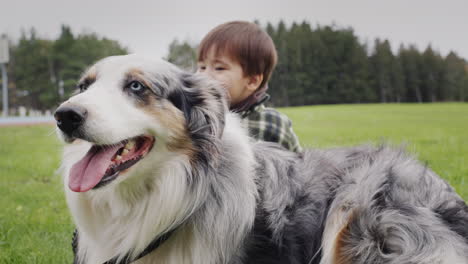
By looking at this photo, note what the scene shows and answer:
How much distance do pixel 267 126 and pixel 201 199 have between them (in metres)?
2.23

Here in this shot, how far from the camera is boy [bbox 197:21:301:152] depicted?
465 centimetres

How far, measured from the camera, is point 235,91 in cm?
473

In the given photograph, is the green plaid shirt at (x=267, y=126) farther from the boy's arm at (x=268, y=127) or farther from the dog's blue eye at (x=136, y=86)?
the dog's blue eye at (x=136, y=86)

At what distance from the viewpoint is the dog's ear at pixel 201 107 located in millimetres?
2760

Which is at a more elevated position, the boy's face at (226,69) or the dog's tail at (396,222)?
the boy's face at (226,69)

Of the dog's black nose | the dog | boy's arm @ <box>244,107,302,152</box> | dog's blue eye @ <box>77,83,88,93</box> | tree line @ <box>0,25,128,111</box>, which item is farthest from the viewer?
tree line @ <box>0,25,128,111</box>

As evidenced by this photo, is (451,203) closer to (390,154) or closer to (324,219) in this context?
(390,154)

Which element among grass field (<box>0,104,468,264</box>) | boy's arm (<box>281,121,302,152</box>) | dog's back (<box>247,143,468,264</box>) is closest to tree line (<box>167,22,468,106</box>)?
grass field (<box>0,104,468,264</box>)

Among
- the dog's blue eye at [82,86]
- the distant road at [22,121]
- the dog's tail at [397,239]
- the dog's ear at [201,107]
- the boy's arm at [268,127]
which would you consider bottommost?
the distant road at [22,121]

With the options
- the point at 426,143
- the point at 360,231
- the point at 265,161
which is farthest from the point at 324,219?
the point at 426,143

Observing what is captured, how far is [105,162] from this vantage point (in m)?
2.57

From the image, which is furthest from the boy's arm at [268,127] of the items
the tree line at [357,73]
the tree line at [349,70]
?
the tree line at [357,73]

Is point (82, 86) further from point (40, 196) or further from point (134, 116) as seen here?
point (40, 196)

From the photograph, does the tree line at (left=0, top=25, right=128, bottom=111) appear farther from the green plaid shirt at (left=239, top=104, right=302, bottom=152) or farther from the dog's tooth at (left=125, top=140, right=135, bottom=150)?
the dog's tooth at (left=125, top=140, right=135, bottom=150)
